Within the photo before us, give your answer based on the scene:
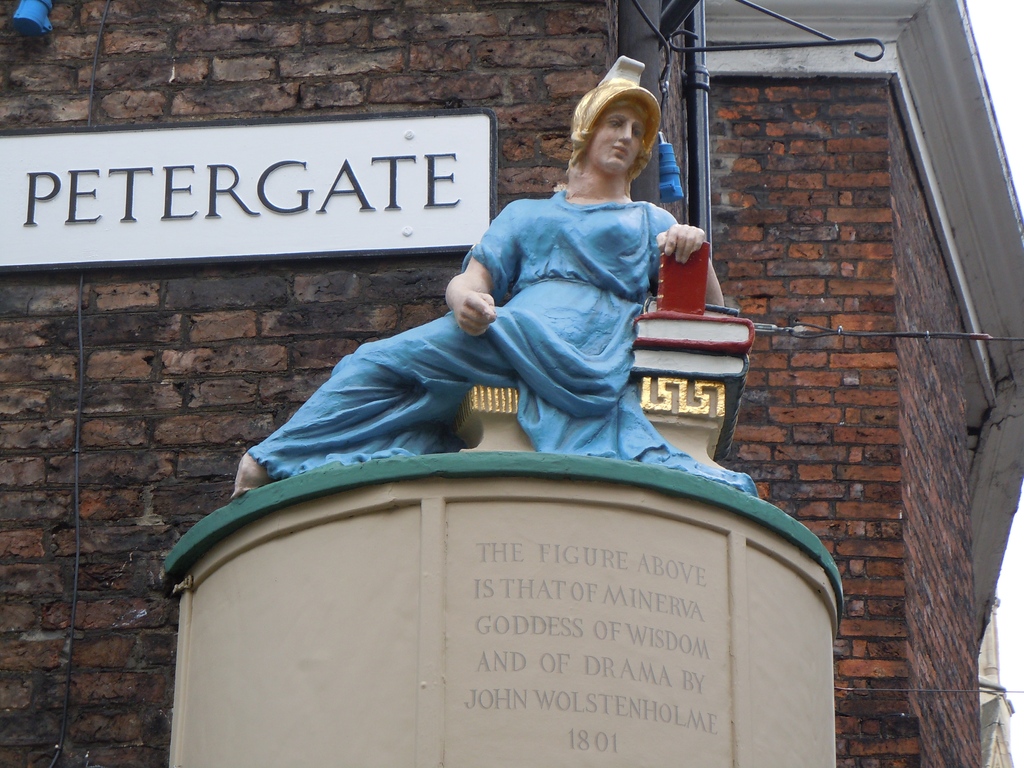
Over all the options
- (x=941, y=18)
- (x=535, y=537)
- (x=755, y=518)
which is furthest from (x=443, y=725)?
(x=941, y=18)

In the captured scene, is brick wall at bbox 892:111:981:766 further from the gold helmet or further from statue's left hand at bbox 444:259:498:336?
statue's left hand at bbox 444:259:498:336

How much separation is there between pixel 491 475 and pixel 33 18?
341 cm

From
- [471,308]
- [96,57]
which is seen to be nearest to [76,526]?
[96,57]

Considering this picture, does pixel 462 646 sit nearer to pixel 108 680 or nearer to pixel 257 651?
pixel 257 651

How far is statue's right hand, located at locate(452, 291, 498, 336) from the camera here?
627 cm

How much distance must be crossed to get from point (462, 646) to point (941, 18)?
22.6 ft

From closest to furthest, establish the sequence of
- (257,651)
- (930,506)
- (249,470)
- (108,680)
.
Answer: (257,651)
(249,470)
(108,680)
(930,506)

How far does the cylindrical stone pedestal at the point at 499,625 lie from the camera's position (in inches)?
219

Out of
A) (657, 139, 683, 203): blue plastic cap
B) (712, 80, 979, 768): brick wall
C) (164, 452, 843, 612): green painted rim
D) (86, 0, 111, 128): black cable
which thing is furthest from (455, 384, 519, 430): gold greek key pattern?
(712, 80, 979, 768): brick wall

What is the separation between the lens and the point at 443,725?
5504mm

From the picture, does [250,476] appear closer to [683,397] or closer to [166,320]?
[683,397]

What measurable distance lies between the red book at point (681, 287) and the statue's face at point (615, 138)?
1.42 ft

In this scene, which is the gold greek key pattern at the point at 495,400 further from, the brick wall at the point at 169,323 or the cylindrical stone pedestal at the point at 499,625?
the brick wall at the point at 169,323

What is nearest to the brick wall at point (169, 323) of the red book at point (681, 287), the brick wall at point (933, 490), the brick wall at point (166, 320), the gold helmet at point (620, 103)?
the brick wall at point (166, 320)
